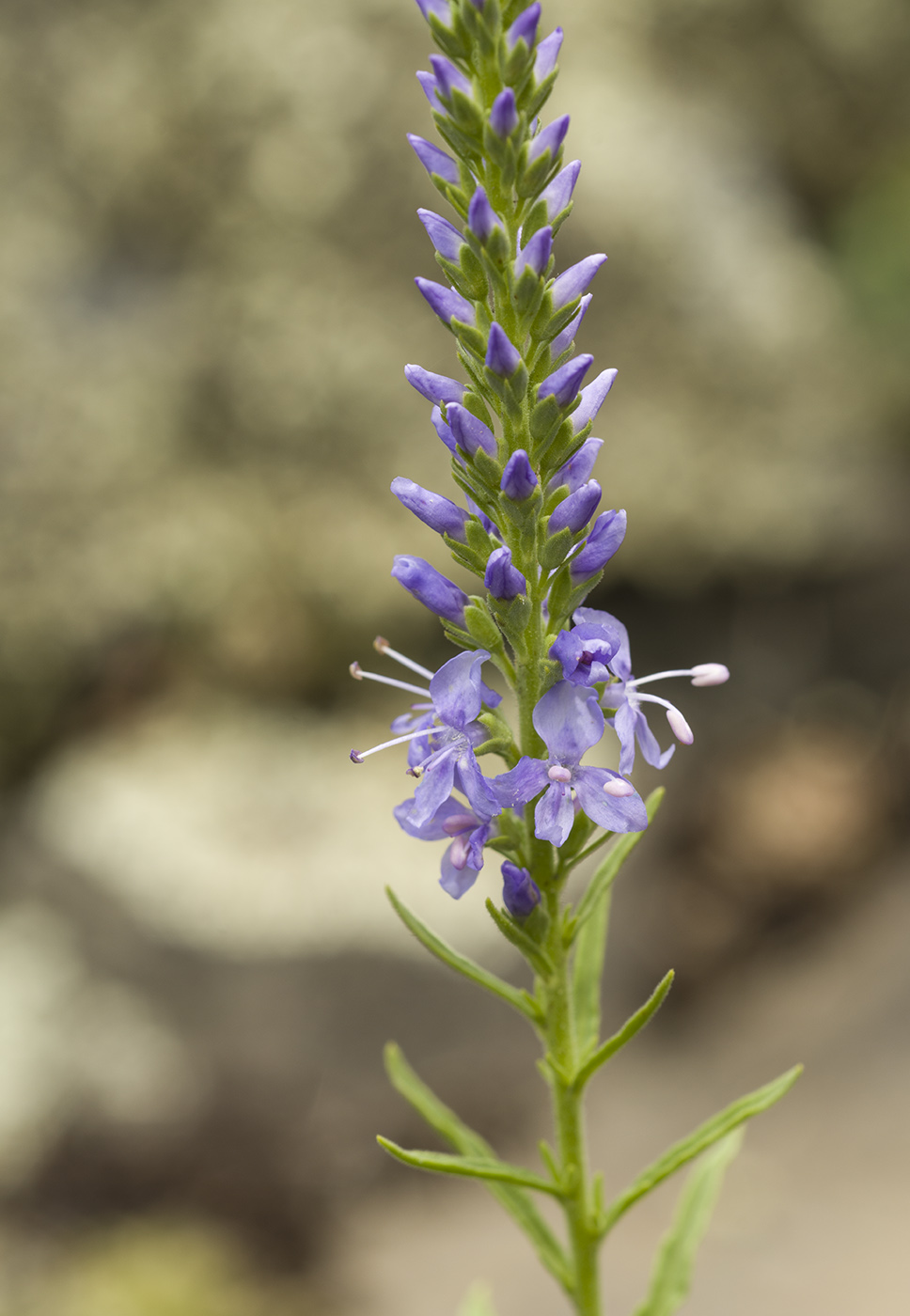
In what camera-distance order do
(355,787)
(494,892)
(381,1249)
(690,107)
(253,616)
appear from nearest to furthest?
A: (381,1249)
(494,892)
(355,787)
(253,616)
(690,107)

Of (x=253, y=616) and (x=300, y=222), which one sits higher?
(x=300, y=222)

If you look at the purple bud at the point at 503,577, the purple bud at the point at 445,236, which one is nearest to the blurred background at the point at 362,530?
the purple bud at the point at 503,577

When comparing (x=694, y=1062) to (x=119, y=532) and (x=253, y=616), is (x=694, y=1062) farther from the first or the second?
(x=119, y=532)

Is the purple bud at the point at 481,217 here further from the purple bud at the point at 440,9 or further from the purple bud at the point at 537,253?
the purple bud at the point at 440,9

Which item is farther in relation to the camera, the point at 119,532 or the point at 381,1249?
the point at 119,532

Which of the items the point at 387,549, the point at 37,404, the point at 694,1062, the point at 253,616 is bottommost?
the point at 694,1062

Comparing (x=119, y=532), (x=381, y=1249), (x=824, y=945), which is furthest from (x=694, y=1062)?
(x=119, y=532)
